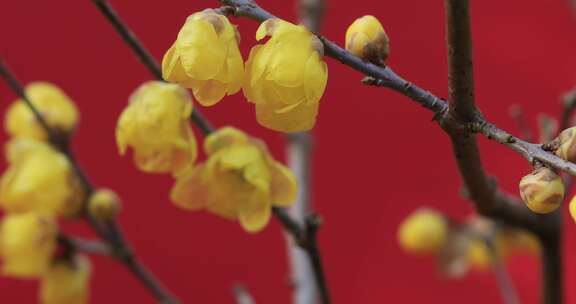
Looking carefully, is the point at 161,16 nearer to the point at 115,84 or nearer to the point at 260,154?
the point at 115,84

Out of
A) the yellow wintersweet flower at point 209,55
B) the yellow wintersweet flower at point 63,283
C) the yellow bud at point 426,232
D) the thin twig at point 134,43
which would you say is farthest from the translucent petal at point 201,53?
the yellow bud at point 426,232

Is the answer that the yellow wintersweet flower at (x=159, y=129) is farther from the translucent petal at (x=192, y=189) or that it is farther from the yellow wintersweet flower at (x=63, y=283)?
the yellow wintersweet flower at (x=63, y=283)

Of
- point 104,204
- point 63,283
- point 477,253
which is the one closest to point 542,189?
point 104,204

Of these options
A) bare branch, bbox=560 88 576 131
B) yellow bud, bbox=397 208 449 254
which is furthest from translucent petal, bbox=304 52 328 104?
yellow bud, bbox=397 208 449 254

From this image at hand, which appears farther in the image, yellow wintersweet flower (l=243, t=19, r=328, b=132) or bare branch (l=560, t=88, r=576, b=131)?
bare branch (l=560, t=88, r=576, b=131)

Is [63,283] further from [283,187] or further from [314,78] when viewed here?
[314,78]

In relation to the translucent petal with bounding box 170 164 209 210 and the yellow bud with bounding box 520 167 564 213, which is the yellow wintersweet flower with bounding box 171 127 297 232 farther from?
the yellow bud with bounding box 520 167 564 213

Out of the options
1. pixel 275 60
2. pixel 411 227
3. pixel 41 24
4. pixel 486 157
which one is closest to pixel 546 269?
pixel 411 227

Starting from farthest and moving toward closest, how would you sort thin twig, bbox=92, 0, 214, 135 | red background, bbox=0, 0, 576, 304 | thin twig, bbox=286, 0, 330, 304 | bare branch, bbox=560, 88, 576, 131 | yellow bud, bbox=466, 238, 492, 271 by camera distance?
red background, bbox=0, 0, 576, 304, yellow bud, bbox=466, 238, 492, 271, thin twig, bbox=286, 0, 330, 304, bare branch, bbox=560, 88, 576, 131, thin twig, bbox=92, 0, 214, 135

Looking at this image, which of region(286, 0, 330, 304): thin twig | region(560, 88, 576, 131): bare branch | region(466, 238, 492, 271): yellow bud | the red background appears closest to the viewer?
region(560, 88, 576, 131): bare branch
